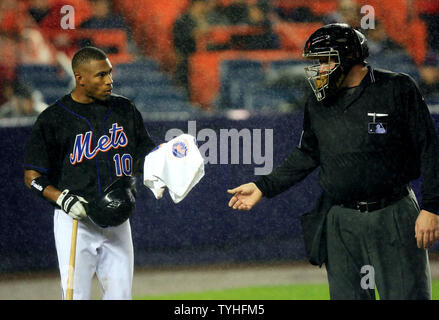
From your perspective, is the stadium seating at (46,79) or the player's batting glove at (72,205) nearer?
the player's batting glove at (72,205)

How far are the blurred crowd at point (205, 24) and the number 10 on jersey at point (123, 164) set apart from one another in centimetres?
341

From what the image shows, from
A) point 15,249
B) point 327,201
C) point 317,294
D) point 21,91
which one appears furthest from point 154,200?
point 327,201

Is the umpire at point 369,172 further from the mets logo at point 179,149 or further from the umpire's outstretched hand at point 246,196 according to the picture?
the mets logo at point 179,149

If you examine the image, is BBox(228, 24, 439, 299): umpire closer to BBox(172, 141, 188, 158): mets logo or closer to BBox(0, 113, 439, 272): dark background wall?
BBox(172, 141, 188, 158): mets logo

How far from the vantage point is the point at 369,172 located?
3002 mm

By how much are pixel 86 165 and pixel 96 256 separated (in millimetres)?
480

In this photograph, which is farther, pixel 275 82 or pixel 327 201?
pixel 275 82

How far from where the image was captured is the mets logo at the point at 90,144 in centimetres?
345

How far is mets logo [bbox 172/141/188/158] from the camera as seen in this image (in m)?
3.50

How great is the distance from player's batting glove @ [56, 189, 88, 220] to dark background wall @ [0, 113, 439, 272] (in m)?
2.11

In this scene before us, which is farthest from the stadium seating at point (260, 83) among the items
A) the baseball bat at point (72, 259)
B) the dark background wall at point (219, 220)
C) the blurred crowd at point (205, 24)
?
the baseball bat at point (72, 259)

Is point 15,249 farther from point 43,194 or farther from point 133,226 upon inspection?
point 43,194
